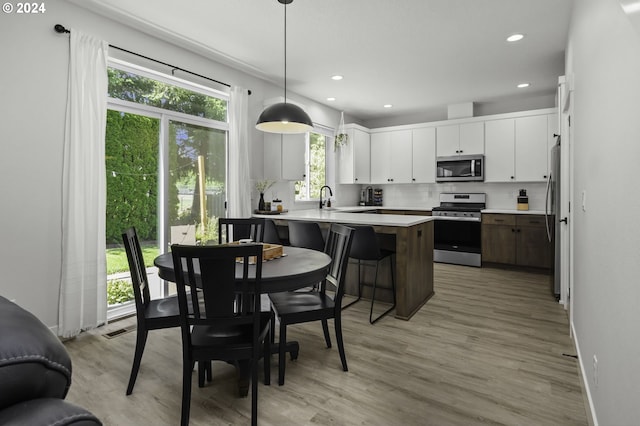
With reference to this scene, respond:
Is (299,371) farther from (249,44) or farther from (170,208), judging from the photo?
(249,44)

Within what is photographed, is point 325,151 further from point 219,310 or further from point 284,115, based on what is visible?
point 219,310

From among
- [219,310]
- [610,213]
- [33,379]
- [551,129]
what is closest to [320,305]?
[219,310]

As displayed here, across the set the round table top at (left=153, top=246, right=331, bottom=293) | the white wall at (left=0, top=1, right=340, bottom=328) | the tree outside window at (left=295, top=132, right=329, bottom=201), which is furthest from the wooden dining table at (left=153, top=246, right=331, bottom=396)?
the tree outside window at (left=295, top=132, right=329, bottom=201)

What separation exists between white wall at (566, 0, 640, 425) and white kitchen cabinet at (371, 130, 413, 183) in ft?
14.0

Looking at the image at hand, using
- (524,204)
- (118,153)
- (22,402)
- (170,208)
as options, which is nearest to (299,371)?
(22,402)

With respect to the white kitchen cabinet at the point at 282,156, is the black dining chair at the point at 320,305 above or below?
below

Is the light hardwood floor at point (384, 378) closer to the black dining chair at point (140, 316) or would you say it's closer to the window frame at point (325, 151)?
the black dining chair at point (140, 316)

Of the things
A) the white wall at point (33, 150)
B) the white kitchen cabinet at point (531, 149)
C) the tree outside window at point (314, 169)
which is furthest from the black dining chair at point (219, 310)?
the white kitchen cabinet at point (531, 149)

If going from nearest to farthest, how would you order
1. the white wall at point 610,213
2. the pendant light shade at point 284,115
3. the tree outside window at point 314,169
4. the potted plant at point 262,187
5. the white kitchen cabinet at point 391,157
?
1. the white wall at point 610,213
2. the pendant light shade at point 284,115
3. the potted plant at point 262,187
4. the tree outside window at point 314,169
5. the white kitchen cabinet at point 391,157

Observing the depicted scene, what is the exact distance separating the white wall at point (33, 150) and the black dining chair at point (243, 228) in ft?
4.15

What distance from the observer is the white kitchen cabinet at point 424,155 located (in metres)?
6.27

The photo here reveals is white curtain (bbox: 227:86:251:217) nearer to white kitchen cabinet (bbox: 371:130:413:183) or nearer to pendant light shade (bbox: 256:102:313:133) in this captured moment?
pendant light shade (bbox: 256:102:313:133)

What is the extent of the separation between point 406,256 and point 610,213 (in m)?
1.91

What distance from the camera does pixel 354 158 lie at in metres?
6.44
